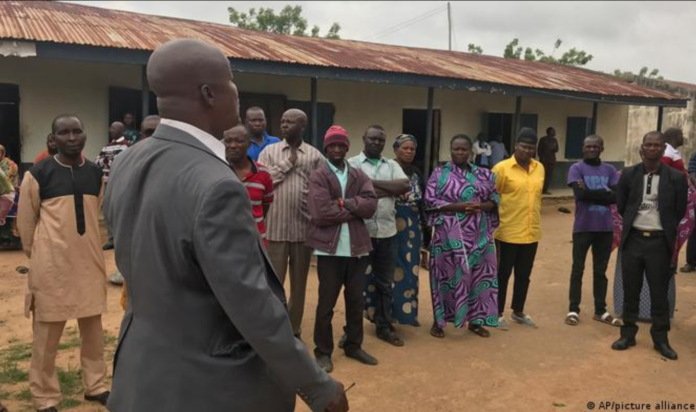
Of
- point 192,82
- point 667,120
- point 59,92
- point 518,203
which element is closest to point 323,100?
point 59,92

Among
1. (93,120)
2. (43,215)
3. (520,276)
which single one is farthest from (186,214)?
Result: (93,120)

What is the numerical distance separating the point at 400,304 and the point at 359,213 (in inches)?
45.0

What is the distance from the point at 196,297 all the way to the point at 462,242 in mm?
3359

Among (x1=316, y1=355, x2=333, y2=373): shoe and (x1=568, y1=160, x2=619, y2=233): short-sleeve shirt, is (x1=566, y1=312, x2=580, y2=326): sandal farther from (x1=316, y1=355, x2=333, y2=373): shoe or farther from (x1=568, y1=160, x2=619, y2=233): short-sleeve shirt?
(x1=316, y1=355, x2=333, y2=373): shoe

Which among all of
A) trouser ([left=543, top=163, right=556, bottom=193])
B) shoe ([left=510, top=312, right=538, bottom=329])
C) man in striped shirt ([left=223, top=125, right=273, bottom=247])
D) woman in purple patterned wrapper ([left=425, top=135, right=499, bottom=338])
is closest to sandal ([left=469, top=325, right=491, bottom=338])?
woman in purple patterned wrapper ([left=425, top=135, right=499, bottom=338])

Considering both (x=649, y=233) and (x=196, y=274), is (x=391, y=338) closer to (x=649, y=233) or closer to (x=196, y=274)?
(x=649, y=233)

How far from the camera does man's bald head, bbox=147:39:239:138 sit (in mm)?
1382

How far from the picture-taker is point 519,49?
3212cm

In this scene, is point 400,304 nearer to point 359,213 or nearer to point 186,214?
point 359,213

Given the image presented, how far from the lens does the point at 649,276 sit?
13.8 feet

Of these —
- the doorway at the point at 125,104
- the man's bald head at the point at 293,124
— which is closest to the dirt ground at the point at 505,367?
the man's bald head at the point at 293,124

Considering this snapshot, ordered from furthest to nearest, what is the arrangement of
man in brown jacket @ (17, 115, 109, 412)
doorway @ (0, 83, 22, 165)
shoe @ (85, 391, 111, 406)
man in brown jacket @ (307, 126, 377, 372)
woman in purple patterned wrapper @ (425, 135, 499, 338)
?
doorway @ (0, 83, 22, 165) → woman in purple patterned wrapper @ (425, 135, 499, 338) → man in brown jacket @ (307, 126, 377, 372) → shoe @ (85, 391, 111, 406) → man in brown jacket @ (17, 115, 109, 412)

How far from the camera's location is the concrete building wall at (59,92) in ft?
27.1

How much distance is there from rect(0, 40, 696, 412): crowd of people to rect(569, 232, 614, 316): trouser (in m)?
0.02
